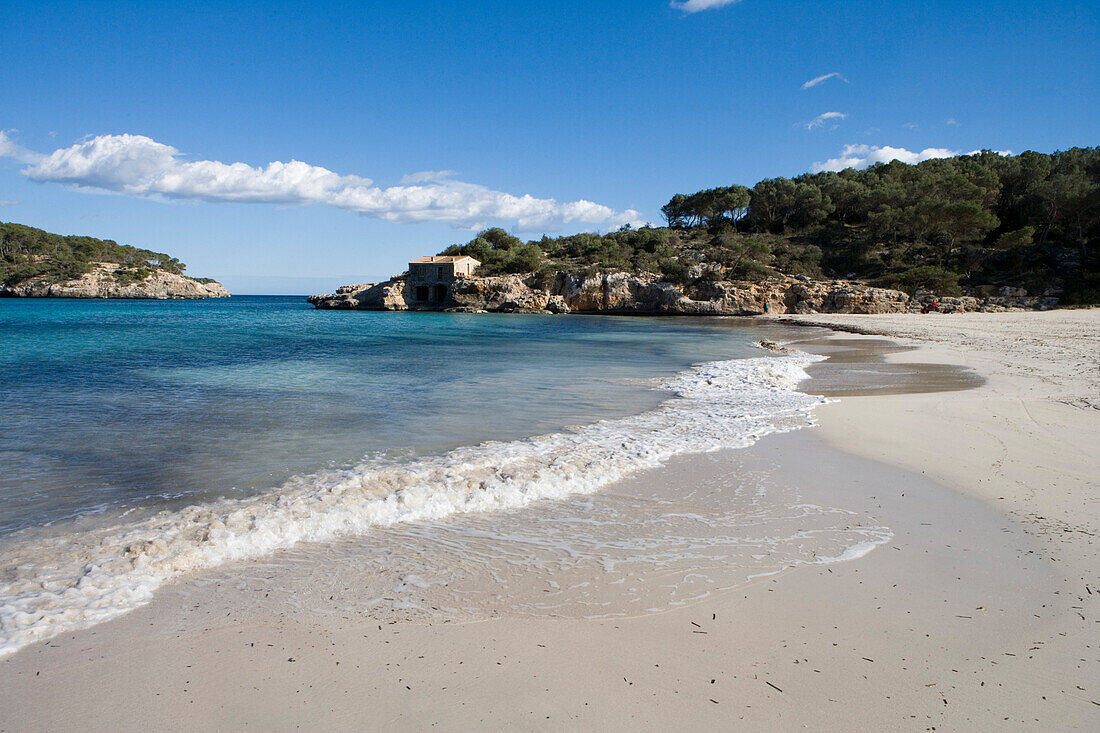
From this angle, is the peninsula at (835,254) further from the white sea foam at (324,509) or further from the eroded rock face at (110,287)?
the eroded rock face at (110,287)

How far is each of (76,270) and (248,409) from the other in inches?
4347

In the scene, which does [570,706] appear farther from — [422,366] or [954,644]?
[422,366]

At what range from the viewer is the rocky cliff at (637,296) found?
145 ft

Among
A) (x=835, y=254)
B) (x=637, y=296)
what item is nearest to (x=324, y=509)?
(x=637, y=296)

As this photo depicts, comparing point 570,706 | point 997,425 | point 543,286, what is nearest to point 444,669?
point 570,706

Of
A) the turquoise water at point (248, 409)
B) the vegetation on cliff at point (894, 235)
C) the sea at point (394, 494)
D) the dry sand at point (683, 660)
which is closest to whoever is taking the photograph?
the dry sand at point (683, 660)

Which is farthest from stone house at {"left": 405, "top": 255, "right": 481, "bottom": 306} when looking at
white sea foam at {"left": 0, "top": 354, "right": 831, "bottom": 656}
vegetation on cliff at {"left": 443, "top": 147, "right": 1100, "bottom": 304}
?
white sea foam at {"left": 0, "top": 354, "right": 831, "bottom": 656}

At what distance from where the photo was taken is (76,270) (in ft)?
306

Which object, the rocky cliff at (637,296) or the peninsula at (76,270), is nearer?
the rocky cliff at (637,296)

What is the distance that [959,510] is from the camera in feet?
16.8

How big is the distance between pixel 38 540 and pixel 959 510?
298 inches

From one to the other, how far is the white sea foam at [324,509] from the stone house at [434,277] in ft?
176

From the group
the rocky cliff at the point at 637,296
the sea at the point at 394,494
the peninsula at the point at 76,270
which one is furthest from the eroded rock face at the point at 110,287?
the sea at the point at 394,494

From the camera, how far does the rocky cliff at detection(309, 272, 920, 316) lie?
145ft
